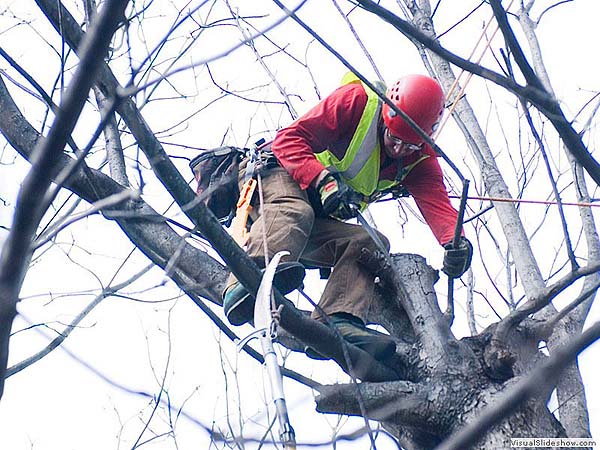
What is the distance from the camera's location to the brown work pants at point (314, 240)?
3.20m

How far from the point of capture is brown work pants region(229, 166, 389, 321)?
3203 millimetres

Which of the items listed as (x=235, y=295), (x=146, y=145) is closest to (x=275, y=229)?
(x=235, y=295)

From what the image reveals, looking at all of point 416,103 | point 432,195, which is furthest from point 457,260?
point 416,103

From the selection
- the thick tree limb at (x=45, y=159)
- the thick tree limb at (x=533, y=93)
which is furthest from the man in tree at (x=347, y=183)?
the thick tree limb at (x=45, y=159)

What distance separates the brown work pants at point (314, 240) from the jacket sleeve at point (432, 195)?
0.98ft

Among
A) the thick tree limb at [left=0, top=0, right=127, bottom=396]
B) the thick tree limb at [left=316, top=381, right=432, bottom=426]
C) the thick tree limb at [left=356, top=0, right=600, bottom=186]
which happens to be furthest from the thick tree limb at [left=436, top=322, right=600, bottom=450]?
the thick tree limb at [left=316, top=381, right=432, bottom=426]

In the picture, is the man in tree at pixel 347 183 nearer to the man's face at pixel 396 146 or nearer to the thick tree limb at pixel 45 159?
the man's face at pixel 396 146

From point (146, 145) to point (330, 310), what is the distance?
4.60 feet

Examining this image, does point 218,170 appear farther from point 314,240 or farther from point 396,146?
point 396,146

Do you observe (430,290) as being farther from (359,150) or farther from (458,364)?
(359,150)

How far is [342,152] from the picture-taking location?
3.69m

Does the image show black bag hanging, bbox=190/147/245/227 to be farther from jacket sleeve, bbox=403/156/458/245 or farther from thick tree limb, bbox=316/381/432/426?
thick tree limb, bbox=316/381/432/426

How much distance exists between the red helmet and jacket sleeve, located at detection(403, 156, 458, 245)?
241mm

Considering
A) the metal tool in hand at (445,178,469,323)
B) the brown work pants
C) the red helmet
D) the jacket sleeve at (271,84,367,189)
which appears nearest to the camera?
the metal tool in hand at (445,178,469,323)
